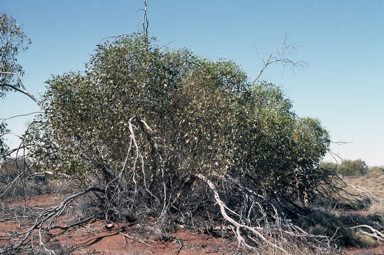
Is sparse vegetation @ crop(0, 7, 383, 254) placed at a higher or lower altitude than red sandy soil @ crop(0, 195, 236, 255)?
higher

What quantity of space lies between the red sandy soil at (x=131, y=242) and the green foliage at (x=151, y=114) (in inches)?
76.7

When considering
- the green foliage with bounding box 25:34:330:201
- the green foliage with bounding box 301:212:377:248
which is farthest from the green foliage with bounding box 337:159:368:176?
the green foliage with bounding box 25:34:330:201

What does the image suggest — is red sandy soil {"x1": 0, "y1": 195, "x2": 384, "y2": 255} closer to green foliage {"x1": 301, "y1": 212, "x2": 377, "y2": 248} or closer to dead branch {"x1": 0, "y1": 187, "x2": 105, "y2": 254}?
green foliage {"x1": 301, "y1": 212, "x2": 377, "y2": 248}

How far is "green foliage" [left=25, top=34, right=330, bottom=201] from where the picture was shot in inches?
314

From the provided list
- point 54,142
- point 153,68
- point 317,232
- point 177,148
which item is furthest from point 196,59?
point 317,232

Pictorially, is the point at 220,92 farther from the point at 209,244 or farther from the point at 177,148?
the point at 209,244

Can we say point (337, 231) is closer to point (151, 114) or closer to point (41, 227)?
point (151, 114)

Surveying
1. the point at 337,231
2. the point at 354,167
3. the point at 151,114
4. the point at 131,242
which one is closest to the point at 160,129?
the point at 151,114

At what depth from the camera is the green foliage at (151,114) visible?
796 centimetres

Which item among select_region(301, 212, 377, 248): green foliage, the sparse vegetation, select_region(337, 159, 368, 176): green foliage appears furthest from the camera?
select_region(337, 159, 368, 176): green foliage

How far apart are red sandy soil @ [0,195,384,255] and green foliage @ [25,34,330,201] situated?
1.95 m

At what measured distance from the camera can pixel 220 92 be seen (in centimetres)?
827

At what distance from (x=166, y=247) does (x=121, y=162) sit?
2714 millimetres

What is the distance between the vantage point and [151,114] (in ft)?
28.0
